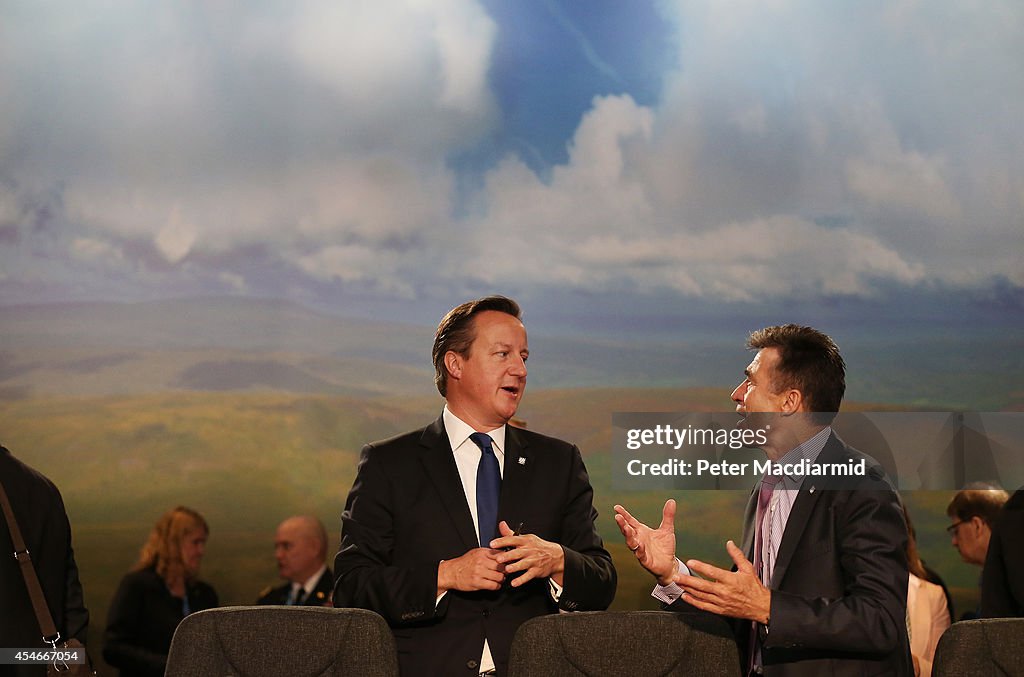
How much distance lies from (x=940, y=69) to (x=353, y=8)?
10.2ft

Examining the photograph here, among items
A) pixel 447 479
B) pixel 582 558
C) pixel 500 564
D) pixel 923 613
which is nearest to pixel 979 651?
pixel 582 558

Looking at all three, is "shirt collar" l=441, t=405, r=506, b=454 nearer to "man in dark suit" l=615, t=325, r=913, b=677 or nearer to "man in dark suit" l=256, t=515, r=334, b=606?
"man in dark suit" l=615, t=325, r=913, b=677

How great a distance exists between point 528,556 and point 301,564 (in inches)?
119

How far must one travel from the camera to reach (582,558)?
256 centimetres

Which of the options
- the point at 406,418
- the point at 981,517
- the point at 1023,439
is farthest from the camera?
the point at 406,418

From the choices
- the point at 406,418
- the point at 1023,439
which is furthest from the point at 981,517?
the point at 406,418

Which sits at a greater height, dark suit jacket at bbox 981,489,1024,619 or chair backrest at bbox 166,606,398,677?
dark suit jacket at bbox 981,489,1024,619

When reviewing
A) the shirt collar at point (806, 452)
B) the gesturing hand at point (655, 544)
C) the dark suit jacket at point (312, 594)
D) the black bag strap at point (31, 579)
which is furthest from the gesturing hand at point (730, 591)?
the dark suit jacket at point (312, 594)

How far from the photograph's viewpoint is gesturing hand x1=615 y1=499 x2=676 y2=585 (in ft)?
7.65

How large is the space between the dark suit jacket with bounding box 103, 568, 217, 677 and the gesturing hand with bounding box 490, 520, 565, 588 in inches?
114

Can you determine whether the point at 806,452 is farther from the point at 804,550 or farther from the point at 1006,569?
the point at 1006,569

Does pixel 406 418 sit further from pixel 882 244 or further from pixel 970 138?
pixel 970 138

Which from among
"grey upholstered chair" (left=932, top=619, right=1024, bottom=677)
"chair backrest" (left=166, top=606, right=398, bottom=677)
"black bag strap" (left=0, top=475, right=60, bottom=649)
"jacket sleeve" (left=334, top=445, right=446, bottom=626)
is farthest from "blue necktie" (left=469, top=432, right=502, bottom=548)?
"black bag strap" (left=0, top=475, right=60, bottom=649)

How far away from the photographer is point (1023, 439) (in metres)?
5.09
